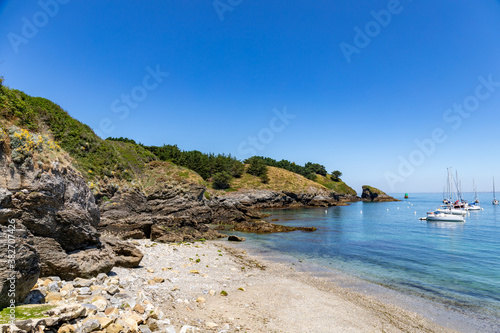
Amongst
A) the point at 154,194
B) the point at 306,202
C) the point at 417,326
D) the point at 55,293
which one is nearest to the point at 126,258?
the point at 55,293

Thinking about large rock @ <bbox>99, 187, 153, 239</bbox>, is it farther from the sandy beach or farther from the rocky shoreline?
the sandy beach

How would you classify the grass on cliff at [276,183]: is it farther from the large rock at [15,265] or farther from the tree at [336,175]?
the large rock at [15,265]

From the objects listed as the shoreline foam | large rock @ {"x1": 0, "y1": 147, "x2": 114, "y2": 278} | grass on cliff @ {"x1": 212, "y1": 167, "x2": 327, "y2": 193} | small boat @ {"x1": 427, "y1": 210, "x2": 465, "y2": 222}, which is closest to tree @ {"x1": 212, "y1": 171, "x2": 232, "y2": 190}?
grass on cliff @ {"x1": 212, "y1": 167, "x2": 327, "y2": 193}

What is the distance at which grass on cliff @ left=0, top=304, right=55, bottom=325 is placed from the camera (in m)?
5.38

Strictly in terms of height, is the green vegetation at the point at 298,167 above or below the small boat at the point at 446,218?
above

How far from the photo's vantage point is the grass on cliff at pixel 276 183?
95925 mm

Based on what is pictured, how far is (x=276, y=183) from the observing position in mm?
105125

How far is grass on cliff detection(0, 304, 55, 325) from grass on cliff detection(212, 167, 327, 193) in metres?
78.8

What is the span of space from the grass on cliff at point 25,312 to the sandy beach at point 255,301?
10.4 feet

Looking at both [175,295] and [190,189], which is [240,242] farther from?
→ [190,189]

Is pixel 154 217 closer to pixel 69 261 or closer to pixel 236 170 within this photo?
pixel 69 261

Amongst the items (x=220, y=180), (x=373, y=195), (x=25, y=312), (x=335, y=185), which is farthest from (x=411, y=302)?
(x=373, y=195)

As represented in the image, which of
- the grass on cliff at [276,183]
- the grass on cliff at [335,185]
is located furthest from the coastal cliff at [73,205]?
the grass on cliff at [335,185]

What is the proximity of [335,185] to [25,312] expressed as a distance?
151697 millimetres
